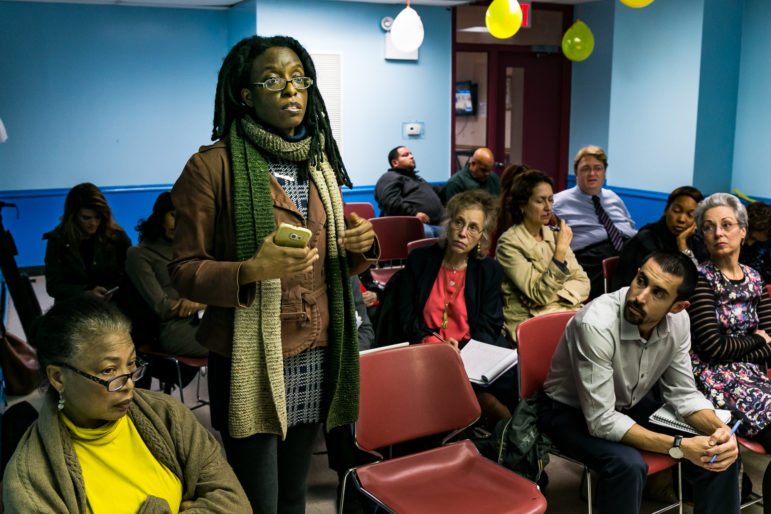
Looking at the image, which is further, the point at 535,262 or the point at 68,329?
the point at 535,262

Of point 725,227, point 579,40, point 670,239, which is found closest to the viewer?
point 725,227

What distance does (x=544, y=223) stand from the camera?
3.89 metres

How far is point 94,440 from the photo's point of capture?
1.54 meters

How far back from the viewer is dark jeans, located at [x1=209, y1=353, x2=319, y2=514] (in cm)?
158

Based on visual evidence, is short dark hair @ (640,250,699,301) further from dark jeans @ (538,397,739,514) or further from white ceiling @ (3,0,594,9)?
white ceiling @ (3,0,594,9)

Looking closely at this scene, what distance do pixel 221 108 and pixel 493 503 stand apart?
1389 millimetres

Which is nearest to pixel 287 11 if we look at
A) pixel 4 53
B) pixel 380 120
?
pixel 380 120

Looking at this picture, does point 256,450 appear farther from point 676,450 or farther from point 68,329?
point 676,450

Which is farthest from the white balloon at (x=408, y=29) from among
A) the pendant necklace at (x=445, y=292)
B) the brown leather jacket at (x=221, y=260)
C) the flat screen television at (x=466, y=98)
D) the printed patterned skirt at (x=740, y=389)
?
the brown leather jacket at (x=221, y=260)

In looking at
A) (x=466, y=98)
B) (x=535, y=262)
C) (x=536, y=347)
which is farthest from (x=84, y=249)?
(x=466, y=98)

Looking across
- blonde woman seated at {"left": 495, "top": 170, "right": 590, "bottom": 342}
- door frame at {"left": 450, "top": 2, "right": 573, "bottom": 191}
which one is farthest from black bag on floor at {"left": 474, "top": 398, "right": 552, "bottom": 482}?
door frame at {"left": 450, "top": 2, "right": 573, "bottom": 191}

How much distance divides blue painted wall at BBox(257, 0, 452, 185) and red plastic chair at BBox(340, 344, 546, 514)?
5.12 meters

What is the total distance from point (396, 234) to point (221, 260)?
3488 millimetres

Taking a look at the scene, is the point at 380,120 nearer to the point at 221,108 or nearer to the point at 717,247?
the point at 717,247
